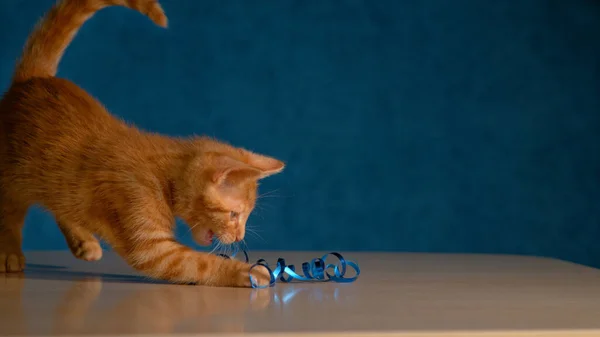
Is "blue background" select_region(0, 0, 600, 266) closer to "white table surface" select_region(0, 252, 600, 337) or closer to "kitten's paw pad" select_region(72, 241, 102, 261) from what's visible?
"kitten's paw pad" select_region(72, 241, 102, 261)

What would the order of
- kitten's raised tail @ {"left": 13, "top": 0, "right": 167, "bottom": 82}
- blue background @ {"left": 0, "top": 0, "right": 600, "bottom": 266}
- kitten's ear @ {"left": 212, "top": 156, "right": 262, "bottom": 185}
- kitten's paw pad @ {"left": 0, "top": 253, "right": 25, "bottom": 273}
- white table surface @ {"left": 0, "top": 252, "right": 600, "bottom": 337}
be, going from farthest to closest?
blue background @ {"left": 0, "top": 0, "right": 600, "bottom": 266} → kitten's raised tail @ {"left": 13, "top": 0, "right": 167, "bottom": 82} → kitten's paw pad @ {"left": 0, "top": 253, "right": 25, "bottom": 273} → kitten's ear @ {"left": 212, "top": 156, "right": 262, "bottom": 185} → white table surface @ {"left": 0, "top": 252, "right": 600, "bottom": 337}

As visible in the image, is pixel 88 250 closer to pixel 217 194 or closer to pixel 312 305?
pixel 217 194

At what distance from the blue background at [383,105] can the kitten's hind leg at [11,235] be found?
125 cm

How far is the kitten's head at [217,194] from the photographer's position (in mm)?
1297

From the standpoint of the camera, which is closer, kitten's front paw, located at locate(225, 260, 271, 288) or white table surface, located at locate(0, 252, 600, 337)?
white table surface, located at locate(0, 252, 600, 337)

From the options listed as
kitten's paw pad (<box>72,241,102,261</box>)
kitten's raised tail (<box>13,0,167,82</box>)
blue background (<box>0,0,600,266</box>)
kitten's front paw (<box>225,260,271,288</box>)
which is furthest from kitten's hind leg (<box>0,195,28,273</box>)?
blue background (<box>0,0,600,266</box>)

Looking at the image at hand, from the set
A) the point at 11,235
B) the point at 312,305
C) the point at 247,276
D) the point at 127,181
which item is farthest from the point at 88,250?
the point at 312,305

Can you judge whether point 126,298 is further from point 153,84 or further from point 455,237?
point 455,237

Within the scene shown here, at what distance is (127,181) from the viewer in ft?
4.25

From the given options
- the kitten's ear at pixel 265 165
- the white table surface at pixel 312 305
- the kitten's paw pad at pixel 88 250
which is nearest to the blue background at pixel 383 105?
the kitten's paw pad at pixel 88 250

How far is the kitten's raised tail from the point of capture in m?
1.54

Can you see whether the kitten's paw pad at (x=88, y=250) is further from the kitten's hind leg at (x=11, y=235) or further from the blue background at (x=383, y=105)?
the blue background at (x=383, y=105)

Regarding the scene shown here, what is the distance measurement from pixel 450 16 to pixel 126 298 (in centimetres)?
224

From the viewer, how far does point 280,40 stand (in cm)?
290
